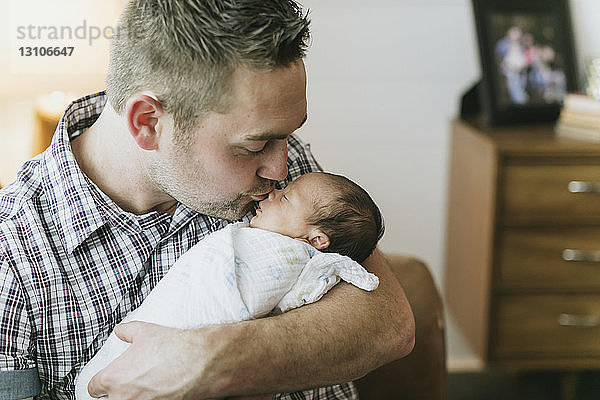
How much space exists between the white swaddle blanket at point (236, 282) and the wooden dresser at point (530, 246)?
1.22 metres

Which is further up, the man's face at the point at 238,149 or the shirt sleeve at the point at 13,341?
the man's face at the point at 238,149

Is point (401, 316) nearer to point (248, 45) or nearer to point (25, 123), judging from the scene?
point (248, 45)

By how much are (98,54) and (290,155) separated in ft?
1.40

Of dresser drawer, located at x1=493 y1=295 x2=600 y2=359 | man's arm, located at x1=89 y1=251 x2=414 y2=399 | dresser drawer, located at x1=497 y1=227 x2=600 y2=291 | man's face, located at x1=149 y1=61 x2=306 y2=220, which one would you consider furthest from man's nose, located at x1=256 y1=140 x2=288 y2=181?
dresser drawer, located at x1=493 y1=295 x2=600 y2=359

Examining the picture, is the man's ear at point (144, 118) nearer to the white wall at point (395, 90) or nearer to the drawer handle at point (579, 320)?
the white wall at point (395, 90)

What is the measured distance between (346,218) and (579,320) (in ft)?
4.96

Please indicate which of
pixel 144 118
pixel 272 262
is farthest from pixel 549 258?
pixel 144 118

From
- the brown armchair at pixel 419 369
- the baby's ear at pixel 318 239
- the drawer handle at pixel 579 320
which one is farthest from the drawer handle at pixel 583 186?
the baby's ear at pixel 318 239

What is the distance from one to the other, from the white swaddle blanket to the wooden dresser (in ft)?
4.00

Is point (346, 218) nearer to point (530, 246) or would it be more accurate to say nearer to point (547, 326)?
point (530, 246)

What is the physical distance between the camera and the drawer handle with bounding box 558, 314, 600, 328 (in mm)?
2605

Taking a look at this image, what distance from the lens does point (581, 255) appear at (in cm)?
255

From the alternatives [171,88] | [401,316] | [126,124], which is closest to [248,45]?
[171,88]

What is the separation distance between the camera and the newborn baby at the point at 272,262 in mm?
1277
